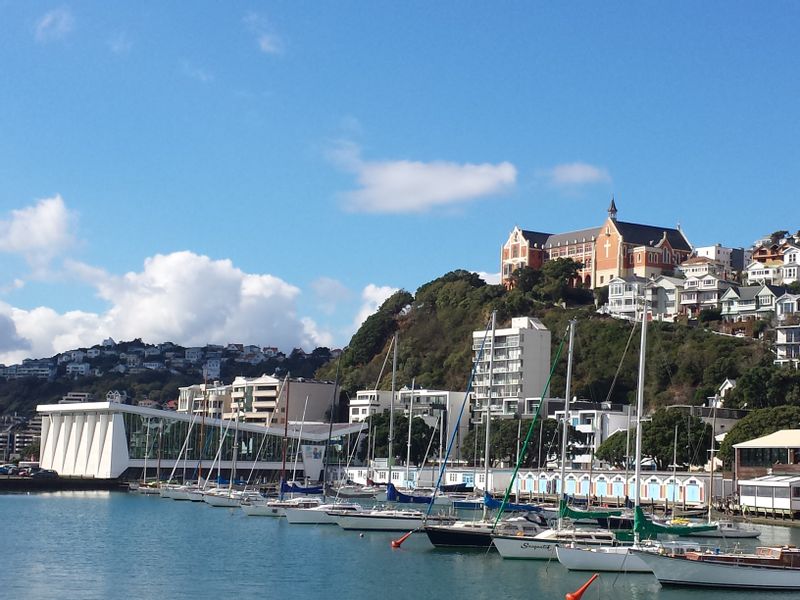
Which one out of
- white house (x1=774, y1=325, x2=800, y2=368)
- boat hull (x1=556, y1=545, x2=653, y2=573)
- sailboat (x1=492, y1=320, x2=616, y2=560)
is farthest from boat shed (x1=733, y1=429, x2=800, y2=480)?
white house (x1=774, y1=325, x2=800, y2=368)

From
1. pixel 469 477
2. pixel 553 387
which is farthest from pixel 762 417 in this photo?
pixel 553 387

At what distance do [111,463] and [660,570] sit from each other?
298 feet

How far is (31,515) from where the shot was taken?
261 ft

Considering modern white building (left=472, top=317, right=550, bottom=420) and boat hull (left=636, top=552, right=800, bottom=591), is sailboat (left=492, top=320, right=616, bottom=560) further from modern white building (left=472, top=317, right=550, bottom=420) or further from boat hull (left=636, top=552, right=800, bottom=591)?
modern white building (left=472, top=317, right=550, bottom=420)

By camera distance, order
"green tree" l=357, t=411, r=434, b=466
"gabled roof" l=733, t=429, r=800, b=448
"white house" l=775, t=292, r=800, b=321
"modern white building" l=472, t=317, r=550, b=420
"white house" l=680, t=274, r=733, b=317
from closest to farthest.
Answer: "gabled roof" l=733, t=429, r=800, b=448
"green tree" l=357, t=411, r=434, b=466
"white house" l=775, t=292, r=800, b=321
"modern white building" l=472, t=317, r=550, b=420
"white house" l=680, t=274, r=733, b=317

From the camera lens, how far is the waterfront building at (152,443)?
405 ft

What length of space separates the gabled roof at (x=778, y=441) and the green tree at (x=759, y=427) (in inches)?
138

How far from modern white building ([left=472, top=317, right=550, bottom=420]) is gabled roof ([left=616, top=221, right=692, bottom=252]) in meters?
28.2

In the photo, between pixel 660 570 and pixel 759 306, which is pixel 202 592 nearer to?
pixel 660 570

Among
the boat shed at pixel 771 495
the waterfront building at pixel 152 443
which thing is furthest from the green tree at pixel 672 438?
the waterfront building at pixel 152 443

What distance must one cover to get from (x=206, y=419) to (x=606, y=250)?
226 ft

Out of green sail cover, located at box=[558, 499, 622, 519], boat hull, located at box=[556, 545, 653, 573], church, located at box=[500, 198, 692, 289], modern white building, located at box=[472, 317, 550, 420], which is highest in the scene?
church, located at box=[500, 198, 692, 289]

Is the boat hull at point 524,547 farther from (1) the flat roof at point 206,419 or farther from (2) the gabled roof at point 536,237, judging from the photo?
(2) the gabled roof at point 536,237

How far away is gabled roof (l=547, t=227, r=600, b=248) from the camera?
16888cm
